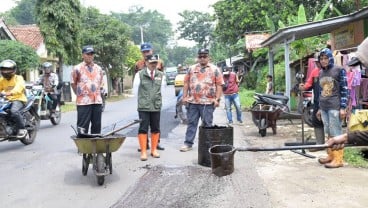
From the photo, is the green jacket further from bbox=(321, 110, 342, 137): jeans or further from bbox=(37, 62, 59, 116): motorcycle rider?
bbox=(37, 62, 59, 116): motorcycle rider

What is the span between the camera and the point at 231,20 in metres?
30.9

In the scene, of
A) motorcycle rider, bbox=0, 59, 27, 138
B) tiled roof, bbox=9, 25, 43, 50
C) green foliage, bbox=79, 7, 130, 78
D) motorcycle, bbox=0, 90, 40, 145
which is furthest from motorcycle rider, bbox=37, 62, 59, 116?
tiled roof, bbox=9, 25, 43, 50

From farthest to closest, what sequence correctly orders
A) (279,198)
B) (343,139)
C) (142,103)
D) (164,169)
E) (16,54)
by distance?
(16,54) < (142,103) < (164,169) < (279,198) < (343,139)

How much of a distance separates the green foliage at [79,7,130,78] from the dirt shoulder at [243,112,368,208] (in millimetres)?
23135

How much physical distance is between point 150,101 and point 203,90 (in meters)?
0.98

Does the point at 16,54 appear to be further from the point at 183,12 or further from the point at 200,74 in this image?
the point at 183,12

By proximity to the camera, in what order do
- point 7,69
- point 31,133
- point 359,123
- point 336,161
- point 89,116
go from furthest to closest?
1. point 31,133
2. point 7,69
3. point 89,116
4. point 336,161
5. point 359,123

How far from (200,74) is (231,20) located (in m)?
23.4

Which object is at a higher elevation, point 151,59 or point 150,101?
point 151,59

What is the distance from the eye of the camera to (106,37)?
99.0 ft

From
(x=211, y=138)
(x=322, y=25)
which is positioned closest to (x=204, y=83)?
(x=211, y=138)

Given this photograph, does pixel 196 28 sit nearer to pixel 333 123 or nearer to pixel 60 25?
pixel 60 25

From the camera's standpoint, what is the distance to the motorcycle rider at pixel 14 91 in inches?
353

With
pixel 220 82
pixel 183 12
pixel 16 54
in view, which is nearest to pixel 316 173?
pixel 220 82
